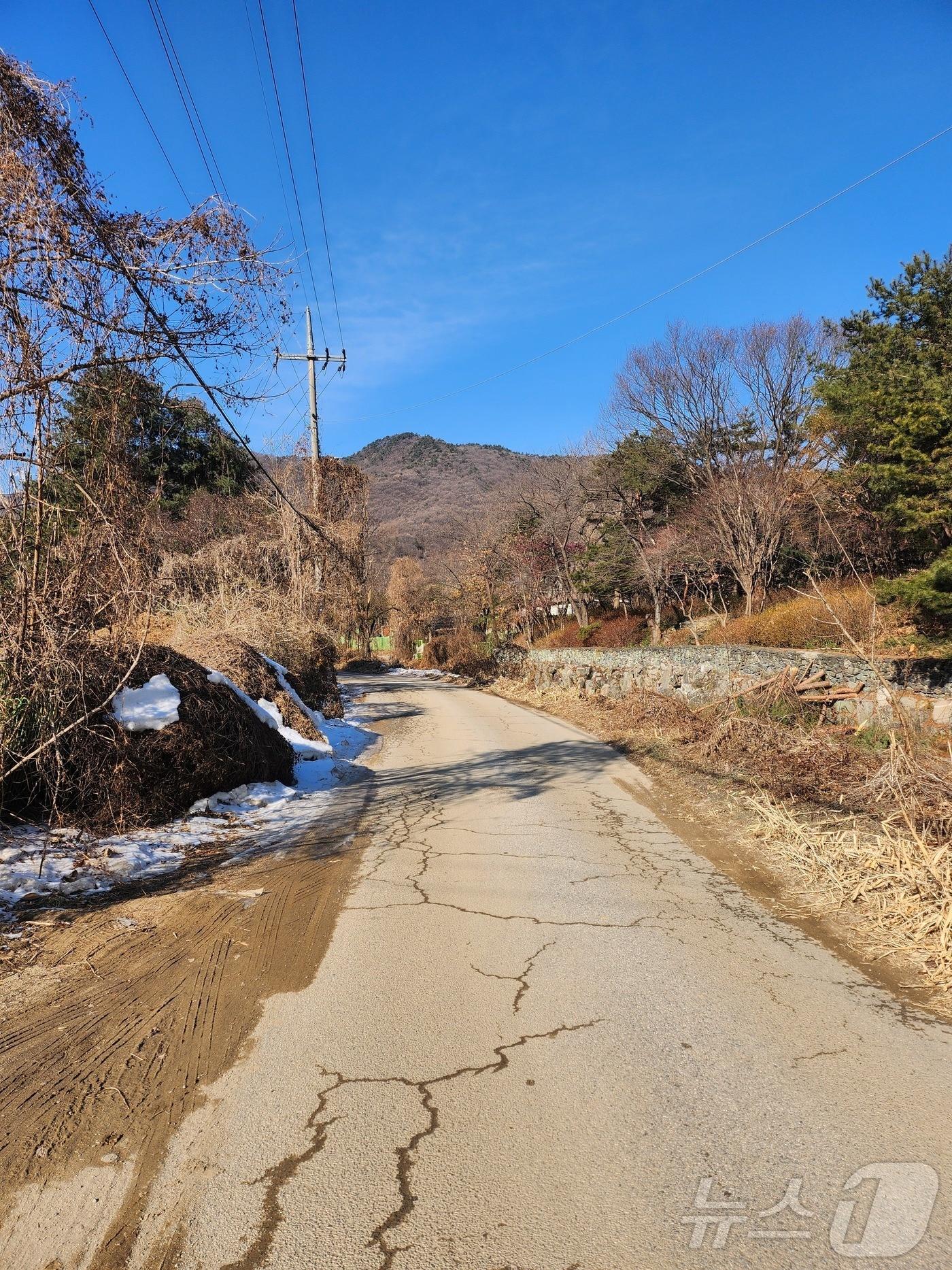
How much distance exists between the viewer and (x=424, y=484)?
92438 mm

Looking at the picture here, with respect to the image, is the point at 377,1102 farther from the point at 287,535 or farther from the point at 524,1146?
the point at 287,535

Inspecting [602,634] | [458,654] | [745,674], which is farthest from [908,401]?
[458,654]

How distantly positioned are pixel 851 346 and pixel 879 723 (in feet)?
40.9

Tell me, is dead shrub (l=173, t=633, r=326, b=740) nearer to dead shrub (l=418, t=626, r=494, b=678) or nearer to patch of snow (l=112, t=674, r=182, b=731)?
patch of snow (l=112, t=674, r=182, b=731)

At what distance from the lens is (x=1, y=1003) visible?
3.57 metres

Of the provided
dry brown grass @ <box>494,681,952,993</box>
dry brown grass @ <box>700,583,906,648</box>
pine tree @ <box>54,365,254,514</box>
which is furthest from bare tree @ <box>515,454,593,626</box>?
pine tree @ <box>54,365,254,514</box>

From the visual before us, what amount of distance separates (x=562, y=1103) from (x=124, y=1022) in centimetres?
219

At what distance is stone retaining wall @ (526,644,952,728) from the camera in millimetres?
10242

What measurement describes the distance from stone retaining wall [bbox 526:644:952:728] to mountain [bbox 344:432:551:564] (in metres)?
17.9

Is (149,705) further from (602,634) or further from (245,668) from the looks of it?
(602,634)

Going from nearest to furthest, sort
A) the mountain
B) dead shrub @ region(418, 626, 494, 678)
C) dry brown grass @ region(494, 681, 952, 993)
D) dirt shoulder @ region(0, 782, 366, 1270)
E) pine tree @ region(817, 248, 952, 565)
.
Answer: dirt shoulder @ region(0, 782, 366, 1270) < dry brown grass @ region(494, 681, 952, 993) < pine tree @ region(817, 248, 952, 565) < dead shrub @ region(418, 626, 494, 678) < the mountain

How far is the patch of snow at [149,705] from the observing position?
651 centimetres

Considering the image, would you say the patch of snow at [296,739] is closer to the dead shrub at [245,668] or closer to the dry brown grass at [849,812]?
the dead shrub at [245,668]

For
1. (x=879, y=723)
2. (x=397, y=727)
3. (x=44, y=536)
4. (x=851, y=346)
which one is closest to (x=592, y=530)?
(x=851, y=346)
